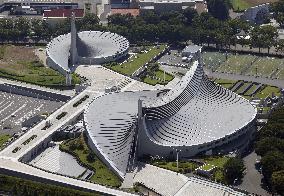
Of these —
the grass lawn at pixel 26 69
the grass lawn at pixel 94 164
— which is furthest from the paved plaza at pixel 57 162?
the grass lawn at pixel 26 69

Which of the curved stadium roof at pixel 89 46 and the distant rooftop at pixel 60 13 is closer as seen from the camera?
the curved stadium roof at pixel 89 46

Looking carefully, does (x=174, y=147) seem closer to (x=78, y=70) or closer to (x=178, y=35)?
(x=78, y=70)

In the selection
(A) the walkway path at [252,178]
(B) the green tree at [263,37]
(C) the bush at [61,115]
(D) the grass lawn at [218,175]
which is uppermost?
(B) the green tree at [263,37]

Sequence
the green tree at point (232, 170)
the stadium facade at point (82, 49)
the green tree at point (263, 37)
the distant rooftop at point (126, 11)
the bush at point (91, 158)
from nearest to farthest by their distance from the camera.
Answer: the green tree at point (232, 170) → the bush at point (91, 158) → the stadium facade at point (82, 49) → the green tree at point (263, 37) → the distant rooftop at point (126, 11)

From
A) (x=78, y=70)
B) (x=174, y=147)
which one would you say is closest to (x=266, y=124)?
(x=174, y=147)

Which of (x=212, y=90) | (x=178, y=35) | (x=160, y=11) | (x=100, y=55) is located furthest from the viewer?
(x=160, y=11)

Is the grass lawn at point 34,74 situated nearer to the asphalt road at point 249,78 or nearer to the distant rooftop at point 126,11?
the asphalt road at point 249,78
